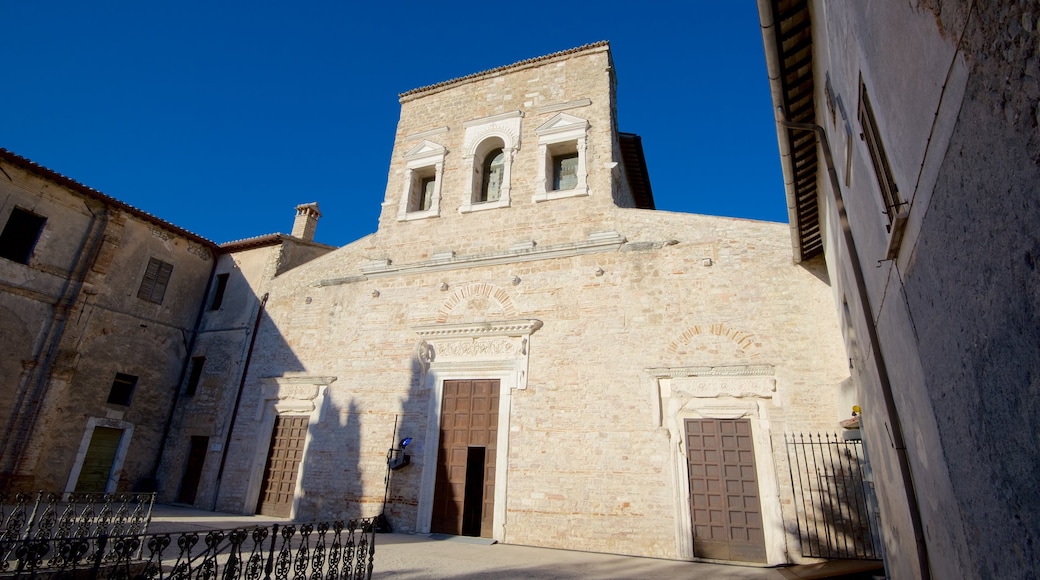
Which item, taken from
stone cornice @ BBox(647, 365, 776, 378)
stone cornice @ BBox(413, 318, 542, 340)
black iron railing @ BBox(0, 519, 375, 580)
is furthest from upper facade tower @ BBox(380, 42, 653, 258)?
black iron railing @ BBox(0, 519, 375, 580)

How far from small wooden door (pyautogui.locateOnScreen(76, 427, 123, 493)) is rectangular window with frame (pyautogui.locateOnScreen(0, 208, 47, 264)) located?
4.48m

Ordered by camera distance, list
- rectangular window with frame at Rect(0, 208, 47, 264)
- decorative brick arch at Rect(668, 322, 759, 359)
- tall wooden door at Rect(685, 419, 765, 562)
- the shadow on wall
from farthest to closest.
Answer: rectangular window with frame at Rect(0, 208, 47, 264)
the shadow on wall
decorative brick arch at Rect(668, 322, 759, 359)
tall wooden door at Rect(685, 419, 765, 562)

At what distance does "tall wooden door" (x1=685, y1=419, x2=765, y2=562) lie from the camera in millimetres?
8312

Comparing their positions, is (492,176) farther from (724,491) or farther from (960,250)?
(960,250)

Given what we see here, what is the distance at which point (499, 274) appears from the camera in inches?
464

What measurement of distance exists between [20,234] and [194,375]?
509cm

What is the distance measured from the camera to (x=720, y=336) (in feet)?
31.3

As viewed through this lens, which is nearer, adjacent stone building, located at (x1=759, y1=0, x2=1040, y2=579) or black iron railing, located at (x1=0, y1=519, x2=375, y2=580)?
adjacent stone building, located at (x1=759, y1=0, x2=1040, y2=579)

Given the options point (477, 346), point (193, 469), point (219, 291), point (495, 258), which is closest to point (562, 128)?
point (495, 258)

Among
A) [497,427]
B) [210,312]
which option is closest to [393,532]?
[497,427]

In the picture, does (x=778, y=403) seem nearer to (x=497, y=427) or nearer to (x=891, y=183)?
(x=497, y=427)

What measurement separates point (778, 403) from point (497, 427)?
5226 mm

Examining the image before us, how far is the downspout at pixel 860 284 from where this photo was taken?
4.64 metres

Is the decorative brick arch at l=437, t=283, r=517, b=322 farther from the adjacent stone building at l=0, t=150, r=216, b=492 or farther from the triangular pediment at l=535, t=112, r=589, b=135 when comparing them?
the adjacent stone building at l=0, t=150, r=216, b=492
